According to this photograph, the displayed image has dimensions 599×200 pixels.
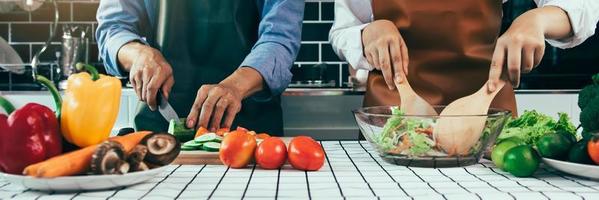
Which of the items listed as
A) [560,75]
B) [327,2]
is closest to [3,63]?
[327,2]

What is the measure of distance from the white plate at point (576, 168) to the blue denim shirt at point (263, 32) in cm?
80

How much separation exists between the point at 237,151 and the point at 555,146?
50 centimetres

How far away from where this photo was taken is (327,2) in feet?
10.2

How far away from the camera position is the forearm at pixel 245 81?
1.59m

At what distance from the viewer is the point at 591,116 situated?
1210mm

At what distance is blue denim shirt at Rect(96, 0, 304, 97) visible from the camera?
5.55ft

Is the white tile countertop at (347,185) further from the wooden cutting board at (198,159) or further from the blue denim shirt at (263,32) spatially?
the blue denim shirt at (263,32)

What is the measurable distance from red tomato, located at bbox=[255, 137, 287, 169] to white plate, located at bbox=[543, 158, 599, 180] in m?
0.41

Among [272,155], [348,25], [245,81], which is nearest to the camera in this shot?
[272,155]

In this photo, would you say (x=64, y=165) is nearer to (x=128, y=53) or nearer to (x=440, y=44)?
(x=128, y=53)

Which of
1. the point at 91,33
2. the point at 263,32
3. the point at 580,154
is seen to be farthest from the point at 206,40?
the point at 91,33

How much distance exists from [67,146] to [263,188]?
0.97ft

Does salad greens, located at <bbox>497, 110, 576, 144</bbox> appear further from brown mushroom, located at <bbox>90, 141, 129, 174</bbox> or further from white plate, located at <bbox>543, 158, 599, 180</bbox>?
brown mushroom, located at <bbox>90, 141, 129, 174</bbox>

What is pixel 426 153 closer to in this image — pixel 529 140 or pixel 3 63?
pixel 529 140
